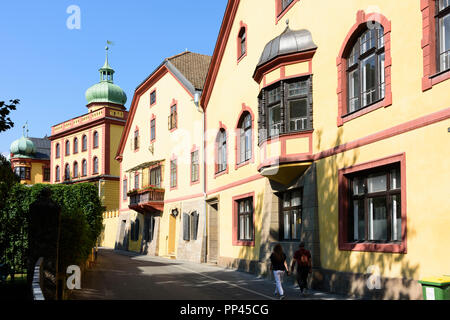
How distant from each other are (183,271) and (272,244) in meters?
5.50

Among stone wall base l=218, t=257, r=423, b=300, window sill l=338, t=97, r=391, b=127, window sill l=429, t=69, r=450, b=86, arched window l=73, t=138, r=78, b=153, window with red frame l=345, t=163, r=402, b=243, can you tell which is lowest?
stone wall base l=218, t=257, r=423, b=300

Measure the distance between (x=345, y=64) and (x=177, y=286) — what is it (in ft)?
29.1

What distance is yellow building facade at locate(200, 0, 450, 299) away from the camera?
11.6 meters

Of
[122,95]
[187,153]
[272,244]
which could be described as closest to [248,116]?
[272,244]

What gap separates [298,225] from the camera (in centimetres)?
1795

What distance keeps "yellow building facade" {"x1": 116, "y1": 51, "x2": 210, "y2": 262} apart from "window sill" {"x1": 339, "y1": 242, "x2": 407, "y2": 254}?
47.7 feet

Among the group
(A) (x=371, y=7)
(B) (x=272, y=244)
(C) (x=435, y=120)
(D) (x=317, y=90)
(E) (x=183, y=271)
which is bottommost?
(E) (x=183, y=271)

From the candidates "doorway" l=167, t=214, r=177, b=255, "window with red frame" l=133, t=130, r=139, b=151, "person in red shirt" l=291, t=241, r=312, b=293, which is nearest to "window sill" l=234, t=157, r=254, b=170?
"person in red shirt" l=291, t=241, r=312, b=293

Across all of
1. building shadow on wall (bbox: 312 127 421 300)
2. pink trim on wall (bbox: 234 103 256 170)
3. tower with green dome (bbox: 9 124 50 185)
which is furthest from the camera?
tower with green dome (bbox: 9 124 50 185)

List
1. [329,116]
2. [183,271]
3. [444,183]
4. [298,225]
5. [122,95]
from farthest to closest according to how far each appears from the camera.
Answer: [122,95] < [183,271] < [298,225] < [329,116] < [444,183]

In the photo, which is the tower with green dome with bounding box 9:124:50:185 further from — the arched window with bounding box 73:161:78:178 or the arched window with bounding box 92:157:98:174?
the arched window with bounding box 92:157:98:174

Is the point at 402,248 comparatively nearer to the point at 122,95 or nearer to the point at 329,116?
the point at 329,116

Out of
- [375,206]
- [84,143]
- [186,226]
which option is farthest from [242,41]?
[84,143]

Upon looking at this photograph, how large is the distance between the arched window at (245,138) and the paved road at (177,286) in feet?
17.2
